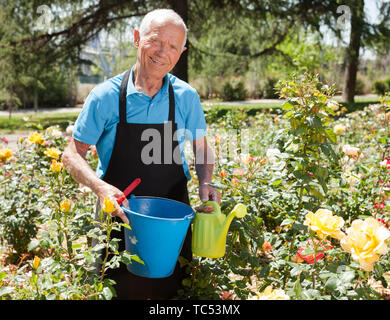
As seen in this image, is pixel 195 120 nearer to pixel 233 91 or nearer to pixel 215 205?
pixel 215 205

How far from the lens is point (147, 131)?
1.44 metres

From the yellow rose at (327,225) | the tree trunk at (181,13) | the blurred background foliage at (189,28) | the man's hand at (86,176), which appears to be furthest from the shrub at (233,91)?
the yellow rose at (327,225)

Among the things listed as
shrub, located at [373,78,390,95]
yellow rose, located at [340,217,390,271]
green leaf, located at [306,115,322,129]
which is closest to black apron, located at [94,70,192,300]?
green leaf, located at [306,115,322,129]

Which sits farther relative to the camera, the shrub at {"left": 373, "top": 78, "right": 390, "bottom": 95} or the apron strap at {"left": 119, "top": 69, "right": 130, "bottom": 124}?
the shrub at {"left": 373, "top": 78, "right": 390, "bottom": 95}

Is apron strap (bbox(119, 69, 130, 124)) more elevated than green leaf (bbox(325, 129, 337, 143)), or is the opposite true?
apron strap (bbox(119, 69, 130, 124))

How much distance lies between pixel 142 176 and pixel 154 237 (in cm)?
35

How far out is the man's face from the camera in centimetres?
135

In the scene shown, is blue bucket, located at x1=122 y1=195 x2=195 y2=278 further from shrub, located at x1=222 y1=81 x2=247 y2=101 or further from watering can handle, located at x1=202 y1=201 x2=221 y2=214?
shrub, located at x1=222 y1=81 x2=247 y2=101

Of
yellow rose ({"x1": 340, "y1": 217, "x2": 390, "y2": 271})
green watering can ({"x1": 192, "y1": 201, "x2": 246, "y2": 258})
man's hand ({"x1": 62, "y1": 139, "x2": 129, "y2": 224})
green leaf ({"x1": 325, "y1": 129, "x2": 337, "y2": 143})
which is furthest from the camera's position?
green leaf ({"x1": 325, "y1": 129, "x2": 337, "y2": 143})

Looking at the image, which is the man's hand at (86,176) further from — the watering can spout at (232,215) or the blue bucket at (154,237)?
the watering can spout at (232,215)

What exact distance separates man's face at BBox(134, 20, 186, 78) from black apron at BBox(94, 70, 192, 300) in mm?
122

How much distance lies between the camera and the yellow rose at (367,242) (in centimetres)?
95

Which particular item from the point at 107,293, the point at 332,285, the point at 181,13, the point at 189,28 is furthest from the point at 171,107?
the point at 189,28

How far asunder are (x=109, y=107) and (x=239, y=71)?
930 centimetres
